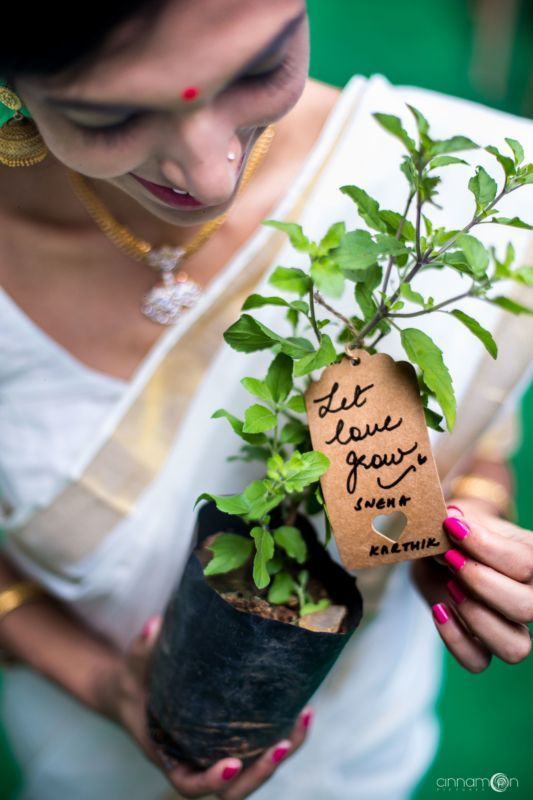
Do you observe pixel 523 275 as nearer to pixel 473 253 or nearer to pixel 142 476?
pixel 473 253

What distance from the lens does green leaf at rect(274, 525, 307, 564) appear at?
0.62m

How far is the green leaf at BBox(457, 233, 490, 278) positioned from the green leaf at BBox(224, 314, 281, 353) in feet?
0.46

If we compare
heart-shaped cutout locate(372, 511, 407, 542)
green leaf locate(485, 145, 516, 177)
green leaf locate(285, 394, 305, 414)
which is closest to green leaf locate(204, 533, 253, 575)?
green leaf locate(285, 394, 305, 414)

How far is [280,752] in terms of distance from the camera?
796mm

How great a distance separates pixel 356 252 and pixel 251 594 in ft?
0.96

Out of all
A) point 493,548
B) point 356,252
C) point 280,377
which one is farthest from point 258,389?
point 493,548

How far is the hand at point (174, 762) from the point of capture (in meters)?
0.77

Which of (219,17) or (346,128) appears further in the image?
(346,128)

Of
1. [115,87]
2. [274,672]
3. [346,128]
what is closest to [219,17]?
[115,87]

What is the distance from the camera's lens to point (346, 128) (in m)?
0.85

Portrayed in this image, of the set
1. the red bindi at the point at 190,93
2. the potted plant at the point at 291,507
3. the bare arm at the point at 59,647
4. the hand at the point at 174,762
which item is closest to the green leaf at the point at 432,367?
the potted plant at the point at 291,507

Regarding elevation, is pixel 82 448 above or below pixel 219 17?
below

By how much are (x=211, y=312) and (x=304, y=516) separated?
11.1 inches

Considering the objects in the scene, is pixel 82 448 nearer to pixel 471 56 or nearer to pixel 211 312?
pixel 211 312
